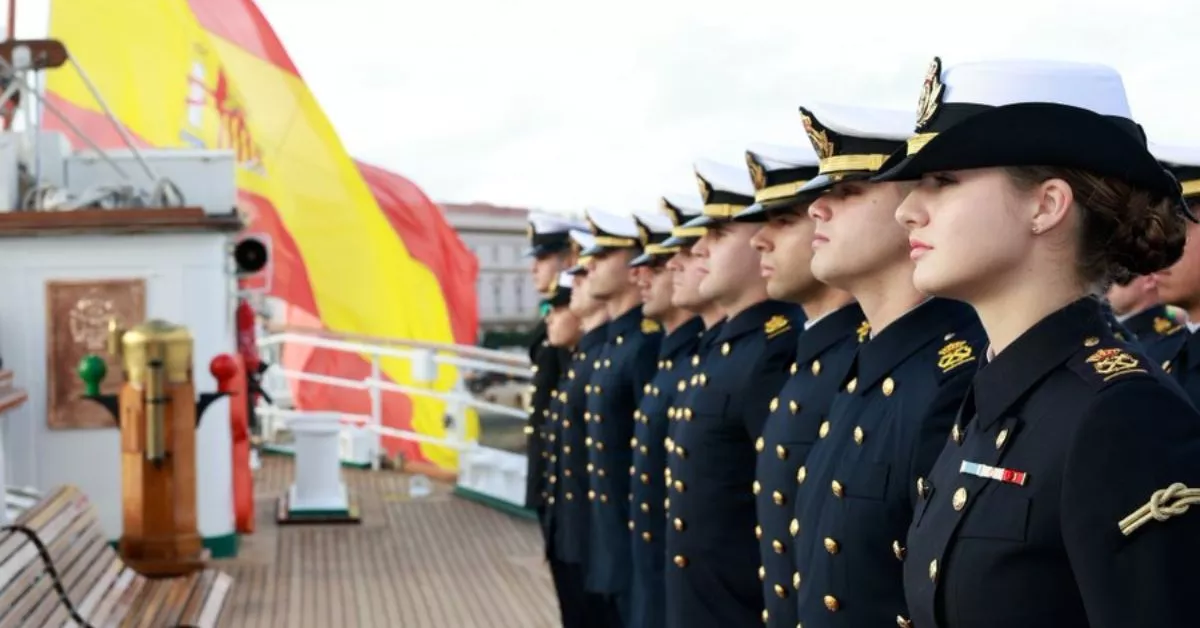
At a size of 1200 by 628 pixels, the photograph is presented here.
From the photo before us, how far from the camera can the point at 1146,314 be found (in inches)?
164

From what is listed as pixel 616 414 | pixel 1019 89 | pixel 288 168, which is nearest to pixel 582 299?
pixel 616 414

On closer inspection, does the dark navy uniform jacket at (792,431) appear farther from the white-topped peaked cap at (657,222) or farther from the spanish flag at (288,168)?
the spanish flag at (288,168)

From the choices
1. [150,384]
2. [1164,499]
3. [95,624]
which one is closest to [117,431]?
[150,384]

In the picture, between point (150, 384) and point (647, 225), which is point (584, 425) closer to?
point (647, 225)

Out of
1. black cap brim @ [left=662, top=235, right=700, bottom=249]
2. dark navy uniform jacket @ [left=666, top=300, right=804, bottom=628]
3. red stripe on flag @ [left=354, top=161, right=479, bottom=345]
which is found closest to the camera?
dark navy uniform jacket @ [left=666, top=300, right=804, bottom=628]

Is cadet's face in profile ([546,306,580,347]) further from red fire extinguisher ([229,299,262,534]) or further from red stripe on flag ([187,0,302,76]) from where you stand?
red stripe on flag ([187,0,302,76])

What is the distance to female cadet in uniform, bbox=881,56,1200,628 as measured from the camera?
60.6 inches

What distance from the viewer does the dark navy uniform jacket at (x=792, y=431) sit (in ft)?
9.67

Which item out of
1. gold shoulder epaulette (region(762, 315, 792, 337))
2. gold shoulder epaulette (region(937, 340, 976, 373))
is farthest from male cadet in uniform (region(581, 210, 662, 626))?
gold shoulder epaulette (region(937, 340, 976, 373))

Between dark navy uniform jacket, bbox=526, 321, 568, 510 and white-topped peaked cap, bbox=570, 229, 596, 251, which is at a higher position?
white-topped peaked cap, bbox=570, 229, 596, 251

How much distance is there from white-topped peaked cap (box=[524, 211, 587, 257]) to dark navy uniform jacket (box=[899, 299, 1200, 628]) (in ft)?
17.4

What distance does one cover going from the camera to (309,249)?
12.9m

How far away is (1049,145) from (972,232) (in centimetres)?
14

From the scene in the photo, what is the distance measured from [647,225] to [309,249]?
323 inches
